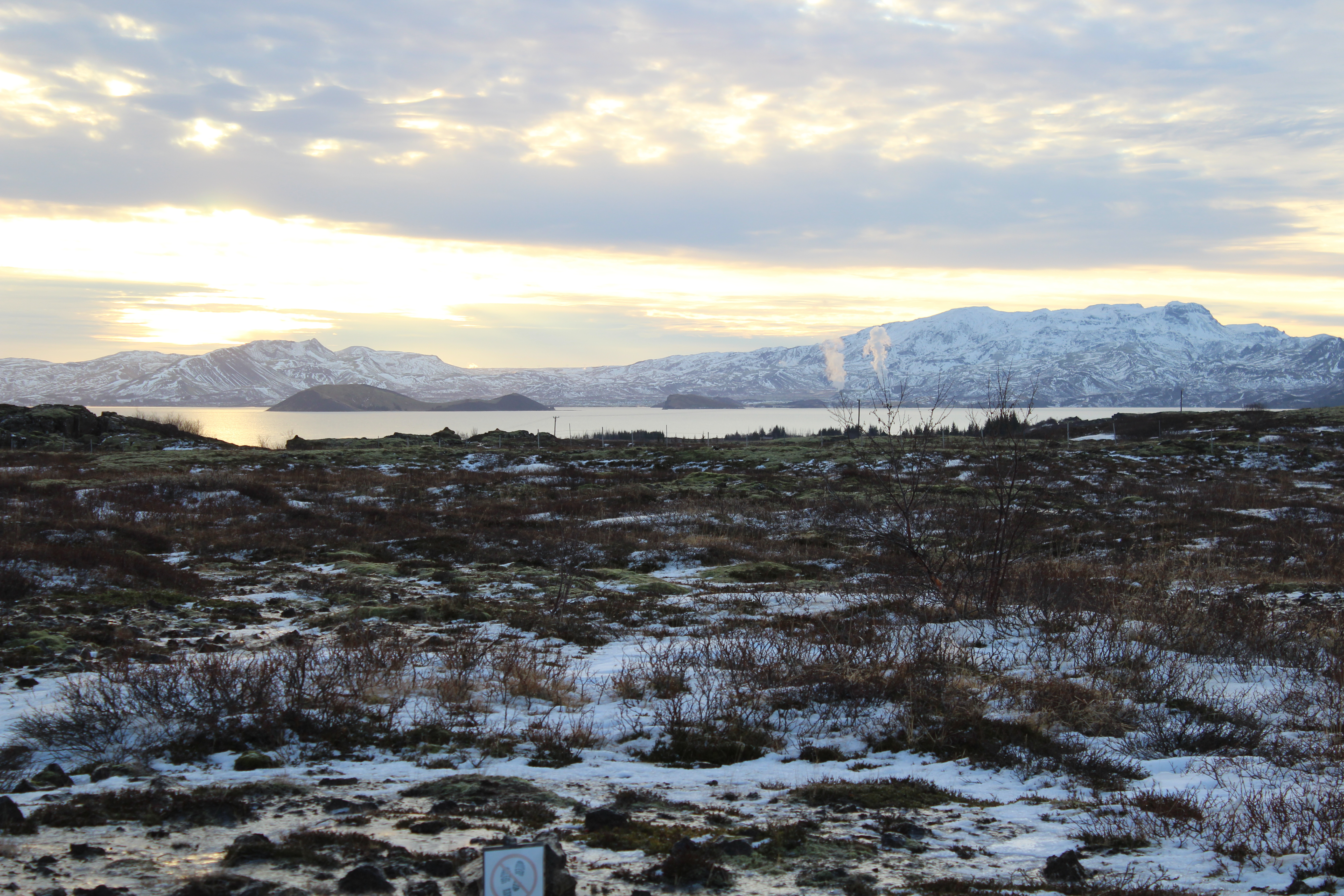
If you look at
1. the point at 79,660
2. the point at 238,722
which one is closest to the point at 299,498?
the point at 79,660

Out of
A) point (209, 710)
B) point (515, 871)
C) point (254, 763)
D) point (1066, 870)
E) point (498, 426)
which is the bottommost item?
point (254, 763)

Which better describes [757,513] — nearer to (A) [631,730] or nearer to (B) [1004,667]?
(B) [1004,667]

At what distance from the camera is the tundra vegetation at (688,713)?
4180 millimetres

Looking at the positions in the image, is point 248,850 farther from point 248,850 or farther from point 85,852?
point 85,852

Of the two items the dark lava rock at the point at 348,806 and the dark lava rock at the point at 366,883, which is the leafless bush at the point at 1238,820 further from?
the dark lava rock at the point at 348,806

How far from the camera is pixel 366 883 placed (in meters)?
3.72

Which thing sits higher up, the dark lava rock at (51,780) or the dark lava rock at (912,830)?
the dark lava rock at (51,780)

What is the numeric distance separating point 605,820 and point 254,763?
2.75 meters

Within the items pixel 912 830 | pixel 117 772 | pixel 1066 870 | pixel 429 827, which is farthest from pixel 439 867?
pixel 1066 870

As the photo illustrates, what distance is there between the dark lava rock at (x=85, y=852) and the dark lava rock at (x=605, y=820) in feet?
8.36

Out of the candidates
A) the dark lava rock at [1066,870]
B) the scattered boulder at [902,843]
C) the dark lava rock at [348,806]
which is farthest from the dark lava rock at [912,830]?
the dark lava rock at [348,806]

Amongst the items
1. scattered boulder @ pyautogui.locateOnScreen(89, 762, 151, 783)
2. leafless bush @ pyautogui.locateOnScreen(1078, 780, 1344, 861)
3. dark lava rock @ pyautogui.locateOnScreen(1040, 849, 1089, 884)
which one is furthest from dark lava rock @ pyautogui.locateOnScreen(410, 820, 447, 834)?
leafless bush @ pyautogui.locateOnScreen(1078, 780, 1344, 861)

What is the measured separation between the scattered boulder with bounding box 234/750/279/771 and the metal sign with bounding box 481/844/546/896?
406 centimetres

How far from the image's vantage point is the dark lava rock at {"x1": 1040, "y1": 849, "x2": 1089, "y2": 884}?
3916 millimetres
